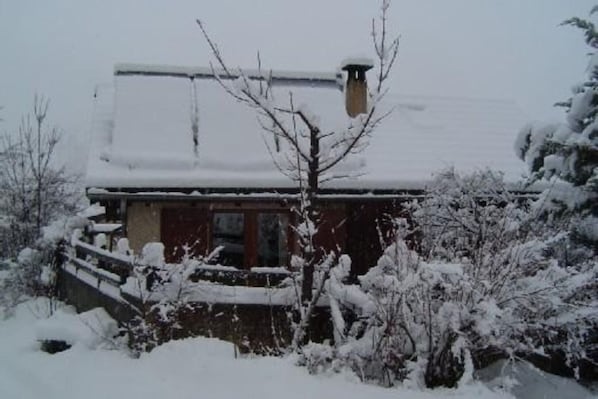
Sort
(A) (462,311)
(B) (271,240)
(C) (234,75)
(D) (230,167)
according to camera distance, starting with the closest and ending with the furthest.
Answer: (A) (462,311)
(D) (230,167)
(B) (271,240)
(C) (234,75)

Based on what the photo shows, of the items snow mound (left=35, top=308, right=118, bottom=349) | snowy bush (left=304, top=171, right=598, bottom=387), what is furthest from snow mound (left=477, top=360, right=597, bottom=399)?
snow mound (left=35, top=308, right=118, bottom=349)

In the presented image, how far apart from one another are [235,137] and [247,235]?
2.07m

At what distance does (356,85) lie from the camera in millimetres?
13695

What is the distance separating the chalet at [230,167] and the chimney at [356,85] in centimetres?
3

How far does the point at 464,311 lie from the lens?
5.27 m

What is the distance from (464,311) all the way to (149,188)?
21.9 feet

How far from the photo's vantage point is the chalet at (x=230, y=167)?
10.6 meters

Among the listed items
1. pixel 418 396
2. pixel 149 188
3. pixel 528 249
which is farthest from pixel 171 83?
pixel 418 396

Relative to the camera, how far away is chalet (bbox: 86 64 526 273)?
416 inches

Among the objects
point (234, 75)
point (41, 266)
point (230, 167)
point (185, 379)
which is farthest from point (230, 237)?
point (185, 379)

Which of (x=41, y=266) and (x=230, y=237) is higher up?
(x=230, y=237)

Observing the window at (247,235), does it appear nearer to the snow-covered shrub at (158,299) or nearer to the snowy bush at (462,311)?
the snow-covered shrub at (158,299)

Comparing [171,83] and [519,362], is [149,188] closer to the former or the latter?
[171,83]

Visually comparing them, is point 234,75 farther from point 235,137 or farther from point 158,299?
point 158,299
